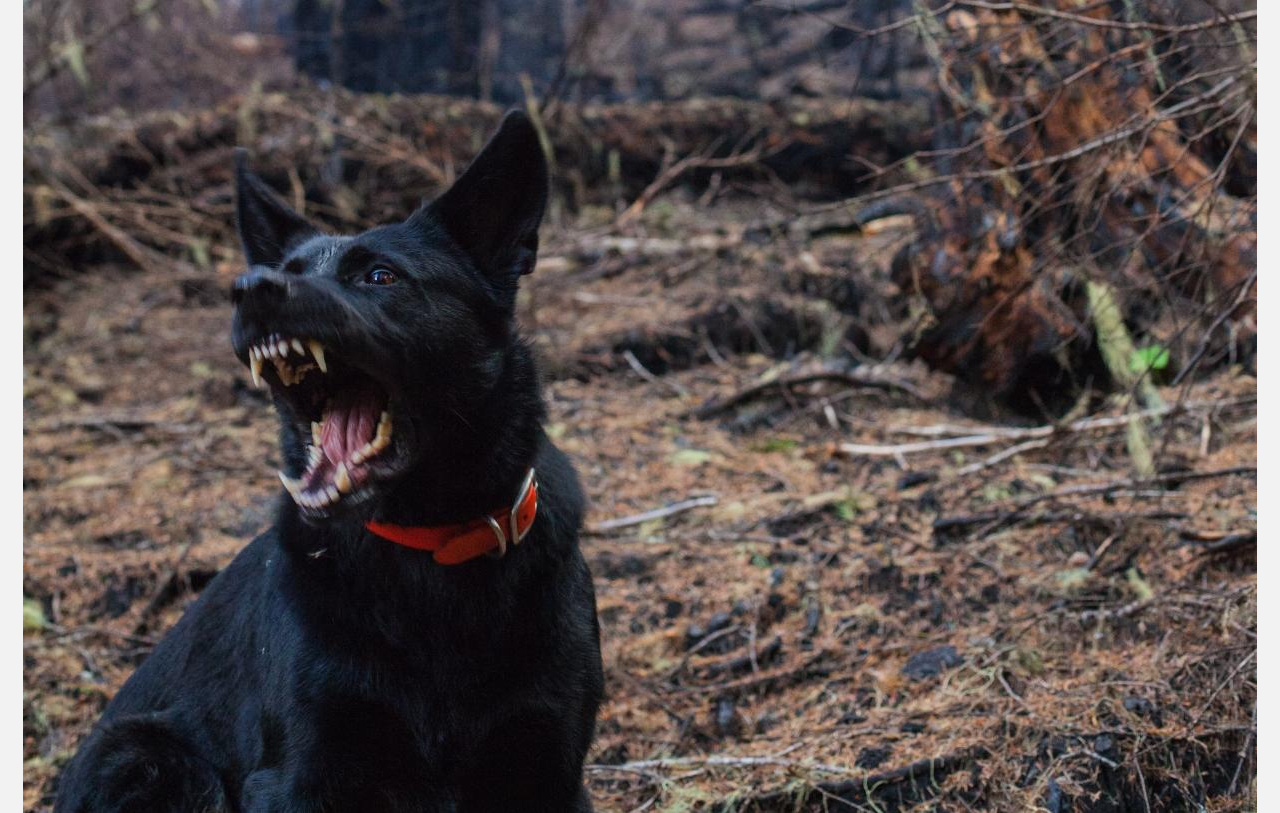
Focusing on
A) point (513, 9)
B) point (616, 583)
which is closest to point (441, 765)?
point (616, 583)

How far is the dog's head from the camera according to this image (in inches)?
93.1

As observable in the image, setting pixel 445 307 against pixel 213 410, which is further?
pixel 213 410

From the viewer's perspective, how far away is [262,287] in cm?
227

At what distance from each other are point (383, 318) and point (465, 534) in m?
0.62

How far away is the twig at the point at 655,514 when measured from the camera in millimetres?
5539

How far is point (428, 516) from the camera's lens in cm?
279

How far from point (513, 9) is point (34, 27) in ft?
25.5

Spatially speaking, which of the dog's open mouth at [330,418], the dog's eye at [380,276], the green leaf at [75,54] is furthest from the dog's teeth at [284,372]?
the green leaf at [75,54]

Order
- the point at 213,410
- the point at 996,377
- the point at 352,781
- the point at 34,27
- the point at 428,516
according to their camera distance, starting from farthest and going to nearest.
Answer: the point at 34,27 < the point at 213,410 < the point at 996,377 < the point at 428,516 < the point at 352,781

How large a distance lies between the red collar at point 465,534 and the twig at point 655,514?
2.70 metres

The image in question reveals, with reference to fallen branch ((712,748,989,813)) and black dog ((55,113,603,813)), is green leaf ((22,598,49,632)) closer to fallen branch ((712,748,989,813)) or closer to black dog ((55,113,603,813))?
black dog ((55,113,603,813))

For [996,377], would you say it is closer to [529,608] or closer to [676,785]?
[676,785]

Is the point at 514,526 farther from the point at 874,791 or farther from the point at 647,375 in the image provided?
the point at 647,375

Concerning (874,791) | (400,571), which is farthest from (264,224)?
(874,791)
